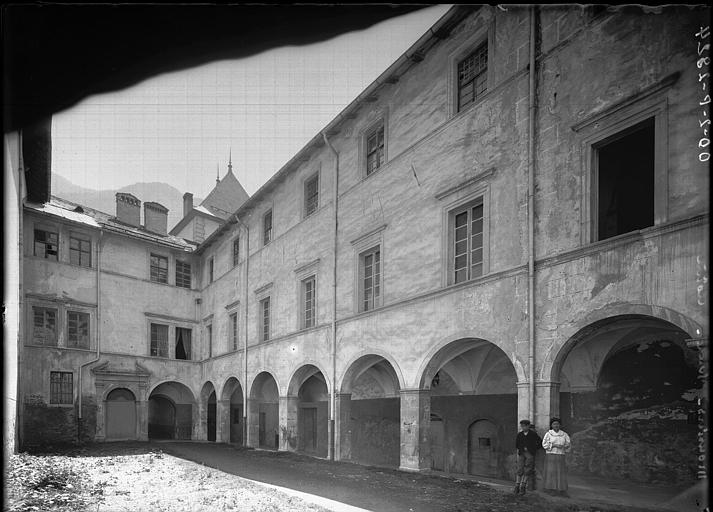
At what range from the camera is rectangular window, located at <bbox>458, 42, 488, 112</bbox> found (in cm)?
1079

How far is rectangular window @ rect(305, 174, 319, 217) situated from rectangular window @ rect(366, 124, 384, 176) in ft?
9.93

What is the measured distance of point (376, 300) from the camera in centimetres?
1360

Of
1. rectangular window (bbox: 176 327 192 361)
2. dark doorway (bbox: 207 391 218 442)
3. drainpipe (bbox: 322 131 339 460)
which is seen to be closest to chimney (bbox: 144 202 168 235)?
rectangular window (bbox: 176 327 192 361)

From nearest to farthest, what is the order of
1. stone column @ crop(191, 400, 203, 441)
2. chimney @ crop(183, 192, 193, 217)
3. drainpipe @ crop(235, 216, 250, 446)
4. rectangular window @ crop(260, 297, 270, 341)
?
rectangular window @ crop(260, 297, 270, 341), drainpipe @ crop(235, 216, 250, 446), stone column @ crop(191, 400, 203, 441), chimney @ crop(183, 192, 193, 217)

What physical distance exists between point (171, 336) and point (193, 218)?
891 cm

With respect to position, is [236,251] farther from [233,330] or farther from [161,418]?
[161,418]

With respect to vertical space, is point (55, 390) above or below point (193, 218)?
below

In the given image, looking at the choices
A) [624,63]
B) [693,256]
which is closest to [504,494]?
[693,256]

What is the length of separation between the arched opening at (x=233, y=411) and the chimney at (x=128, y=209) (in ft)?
30.8

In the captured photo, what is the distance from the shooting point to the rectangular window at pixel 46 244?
2100 centimetres

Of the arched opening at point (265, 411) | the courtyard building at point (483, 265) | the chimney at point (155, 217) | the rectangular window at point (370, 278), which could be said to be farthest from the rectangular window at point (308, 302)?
the chimney at point (155, 217)

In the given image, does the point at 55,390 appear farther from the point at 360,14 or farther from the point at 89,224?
the point at 360,14

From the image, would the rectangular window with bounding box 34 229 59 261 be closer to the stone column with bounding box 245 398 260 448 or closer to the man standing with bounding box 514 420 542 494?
the stone column with bounding box 245 398 260 448

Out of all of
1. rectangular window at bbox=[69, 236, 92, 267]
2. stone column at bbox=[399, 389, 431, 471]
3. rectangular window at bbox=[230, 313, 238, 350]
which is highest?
rectangular window at bbox=[69, 236, 92, 267]
